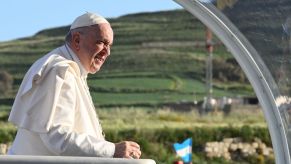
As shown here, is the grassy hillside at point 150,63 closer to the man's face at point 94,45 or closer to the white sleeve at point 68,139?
the man's face at point 94,45

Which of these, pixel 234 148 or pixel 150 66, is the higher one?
pixel 150 66

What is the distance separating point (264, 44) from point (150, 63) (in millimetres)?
63633

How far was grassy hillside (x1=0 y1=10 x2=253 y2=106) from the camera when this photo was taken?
60.9 meters

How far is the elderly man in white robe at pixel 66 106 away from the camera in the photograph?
13.9ft

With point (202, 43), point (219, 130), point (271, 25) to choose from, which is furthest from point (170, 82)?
point (271, 25)

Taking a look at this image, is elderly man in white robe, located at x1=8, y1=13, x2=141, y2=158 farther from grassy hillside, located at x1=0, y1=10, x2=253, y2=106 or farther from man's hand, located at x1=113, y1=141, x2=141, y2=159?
grassy hillside, located at x1=0, y1=10, x2=253, y2=106

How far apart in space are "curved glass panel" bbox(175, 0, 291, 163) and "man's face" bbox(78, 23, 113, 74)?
1146mm

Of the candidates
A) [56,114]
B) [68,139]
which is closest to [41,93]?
[56,114]

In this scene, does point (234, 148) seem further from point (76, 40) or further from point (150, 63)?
point (150, 63)

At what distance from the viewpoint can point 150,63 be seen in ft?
228

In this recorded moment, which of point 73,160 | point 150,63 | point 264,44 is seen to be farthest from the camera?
point 150,63

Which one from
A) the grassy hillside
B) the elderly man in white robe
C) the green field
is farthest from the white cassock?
the grassy hillside

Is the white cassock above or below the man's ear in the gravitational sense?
below

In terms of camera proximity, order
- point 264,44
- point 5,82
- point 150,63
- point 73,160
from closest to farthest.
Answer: point 73,160 < point 264,44 < point 5,82 < point 150,63
